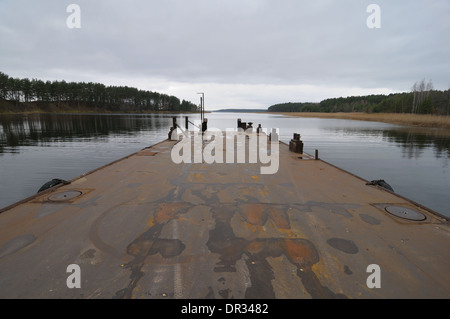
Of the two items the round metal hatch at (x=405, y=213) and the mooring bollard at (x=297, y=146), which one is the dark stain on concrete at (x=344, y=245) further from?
the mooring bollard at (x=297, y=146)

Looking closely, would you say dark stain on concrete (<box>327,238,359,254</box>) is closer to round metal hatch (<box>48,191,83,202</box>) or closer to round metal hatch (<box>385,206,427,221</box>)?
round metal hatch (<box>385,206,427,221</box>)

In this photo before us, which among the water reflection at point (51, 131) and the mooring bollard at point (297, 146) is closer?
the mooring bollard at point (297, 146)

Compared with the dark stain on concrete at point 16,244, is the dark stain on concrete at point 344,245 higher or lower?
lower

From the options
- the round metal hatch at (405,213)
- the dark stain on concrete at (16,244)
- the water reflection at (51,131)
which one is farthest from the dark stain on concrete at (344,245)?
the water reflection at (51,131)

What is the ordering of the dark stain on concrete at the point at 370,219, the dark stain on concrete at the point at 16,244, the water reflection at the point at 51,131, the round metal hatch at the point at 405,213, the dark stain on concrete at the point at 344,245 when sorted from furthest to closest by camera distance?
the water reflection at the point at 51,131 < the round metal hatch at the point at 405,213 < the dark stain on concrete at the point at 370,219 < the dark stain on concrete at the point at 344,245 < the dark stain on concrete at the point at 16,244

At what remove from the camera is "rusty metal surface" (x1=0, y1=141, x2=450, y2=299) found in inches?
109

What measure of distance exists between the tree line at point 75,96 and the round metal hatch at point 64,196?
121155 mm

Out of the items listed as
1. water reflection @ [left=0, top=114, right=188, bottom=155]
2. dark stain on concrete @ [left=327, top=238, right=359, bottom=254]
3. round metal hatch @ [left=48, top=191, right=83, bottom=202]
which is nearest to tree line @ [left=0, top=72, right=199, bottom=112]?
water reflection @ [left=0, top=114, right=188, bottom=155]

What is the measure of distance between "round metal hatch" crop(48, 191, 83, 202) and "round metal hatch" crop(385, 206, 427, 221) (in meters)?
7.76

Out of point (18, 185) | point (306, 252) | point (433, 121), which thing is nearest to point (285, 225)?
point (306, 252)

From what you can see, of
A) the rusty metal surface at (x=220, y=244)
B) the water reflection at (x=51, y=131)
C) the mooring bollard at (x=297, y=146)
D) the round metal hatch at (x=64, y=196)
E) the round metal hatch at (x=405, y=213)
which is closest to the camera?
the rusty metal surface at (x=220, y=244)

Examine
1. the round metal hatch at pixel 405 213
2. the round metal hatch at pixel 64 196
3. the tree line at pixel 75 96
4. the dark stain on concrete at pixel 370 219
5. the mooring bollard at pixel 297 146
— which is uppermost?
the tree line at pixel 75 96

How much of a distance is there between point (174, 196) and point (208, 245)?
2490 mm

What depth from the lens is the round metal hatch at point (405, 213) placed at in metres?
4.69
